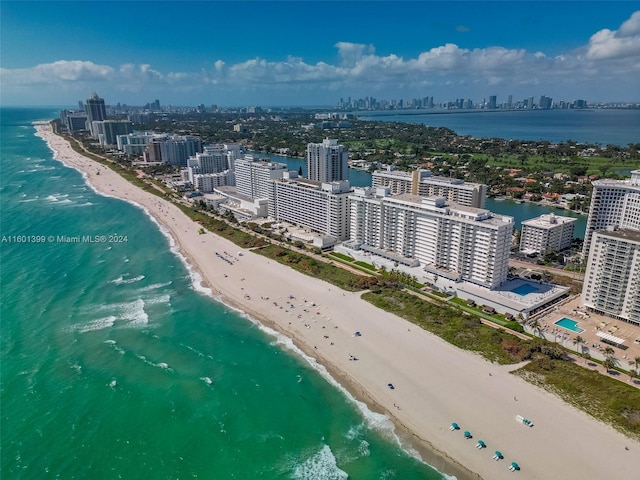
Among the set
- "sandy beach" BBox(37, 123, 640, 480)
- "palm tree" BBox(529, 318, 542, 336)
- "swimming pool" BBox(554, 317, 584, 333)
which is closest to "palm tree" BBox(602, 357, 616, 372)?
"swimming pool" BBox(554, 317, 584, 333)

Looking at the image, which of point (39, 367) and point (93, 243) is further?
point (93, 243)

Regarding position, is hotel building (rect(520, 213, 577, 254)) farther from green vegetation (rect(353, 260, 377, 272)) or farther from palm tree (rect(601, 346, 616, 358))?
palm tree (rect(601, 346, 616, 358))

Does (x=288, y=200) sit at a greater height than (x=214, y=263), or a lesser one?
greater

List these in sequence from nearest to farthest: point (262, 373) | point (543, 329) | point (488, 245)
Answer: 1. point (262, 373)
2. point (543, 329)
3. point (488, 245)

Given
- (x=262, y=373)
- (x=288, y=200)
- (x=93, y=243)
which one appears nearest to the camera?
(x=262, y=373)

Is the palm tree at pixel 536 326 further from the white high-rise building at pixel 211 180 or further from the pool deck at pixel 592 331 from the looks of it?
the white high-rise building at pixel 211 180

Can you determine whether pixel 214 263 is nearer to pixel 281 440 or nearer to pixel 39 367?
pixel 39 367

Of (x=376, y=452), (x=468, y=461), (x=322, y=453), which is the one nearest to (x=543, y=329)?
(x=468, y=461)
